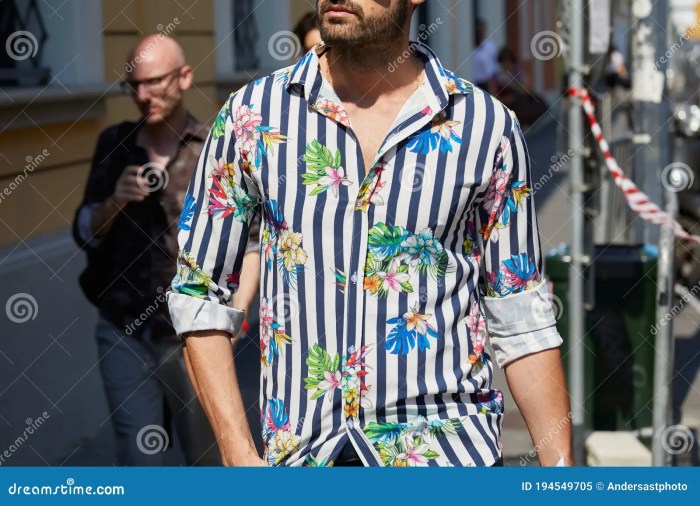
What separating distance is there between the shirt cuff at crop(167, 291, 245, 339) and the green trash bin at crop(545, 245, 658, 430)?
3.73m

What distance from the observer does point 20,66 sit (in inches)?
247

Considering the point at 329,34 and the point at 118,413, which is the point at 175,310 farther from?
the point at 118,413

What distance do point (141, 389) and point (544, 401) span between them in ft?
8.07

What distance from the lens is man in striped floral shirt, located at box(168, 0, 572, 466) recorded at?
8.21ft

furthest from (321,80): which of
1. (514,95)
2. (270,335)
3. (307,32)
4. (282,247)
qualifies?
(514,95)

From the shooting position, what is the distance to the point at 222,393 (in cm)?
252

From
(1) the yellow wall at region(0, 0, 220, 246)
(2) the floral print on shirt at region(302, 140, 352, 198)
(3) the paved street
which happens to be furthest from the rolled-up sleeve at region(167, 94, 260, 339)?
(1) the yellow wall at region(0, 0, 220, 246)

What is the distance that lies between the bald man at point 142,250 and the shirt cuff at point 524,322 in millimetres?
2143

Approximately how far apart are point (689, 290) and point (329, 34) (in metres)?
7.94

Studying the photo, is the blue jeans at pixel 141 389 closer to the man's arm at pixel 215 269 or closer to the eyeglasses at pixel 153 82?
the eyeglasses at pixel 153 82
